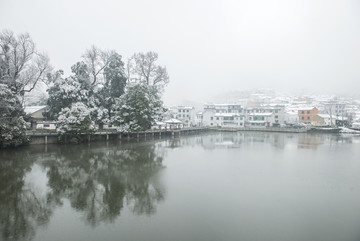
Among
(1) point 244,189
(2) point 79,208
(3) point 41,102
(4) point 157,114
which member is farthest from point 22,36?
(1) point 244,189

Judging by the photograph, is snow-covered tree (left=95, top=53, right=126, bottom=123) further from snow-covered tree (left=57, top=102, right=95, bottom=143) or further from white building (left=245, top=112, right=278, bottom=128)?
white building (left=245, top=112, right=278, bottom=128)

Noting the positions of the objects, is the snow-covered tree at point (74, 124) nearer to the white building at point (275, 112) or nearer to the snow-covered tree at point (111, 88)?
the snow-covered tree at point (111, 88)

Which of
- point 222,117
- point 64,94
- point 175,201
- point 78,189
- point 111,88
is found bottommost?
point 175,201

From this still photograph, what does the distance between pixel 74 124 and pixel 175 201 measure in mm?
20202

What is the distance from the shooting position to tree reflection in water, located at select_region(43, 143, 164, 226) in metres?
9.24

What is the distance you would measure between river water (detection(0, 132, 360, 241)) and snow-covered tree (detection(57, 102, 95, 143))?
8643 millimetres

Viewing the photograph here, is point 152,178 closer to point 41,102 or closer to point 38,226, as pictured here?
point 38,226

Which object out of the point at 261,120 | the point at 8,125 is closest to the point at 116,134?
the point at 8,125

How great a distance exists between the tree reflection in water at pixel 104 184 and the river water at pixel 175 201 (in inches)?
1.9

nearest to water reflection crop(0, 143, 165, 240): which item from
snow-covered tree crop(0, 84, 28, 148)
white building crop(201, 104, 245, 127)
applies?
snow-covered tree crop(0, 84, 28, 148)

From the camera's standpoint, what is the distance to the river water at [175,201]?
24.4 feet

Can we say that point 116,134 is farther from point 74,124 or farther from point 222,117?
point 222,117

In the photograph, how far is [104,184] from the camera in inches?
484

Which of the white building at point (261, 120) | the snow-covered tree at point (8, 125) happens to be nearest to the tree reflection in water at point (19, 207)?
the snow-covered tree at point (8, 125)
